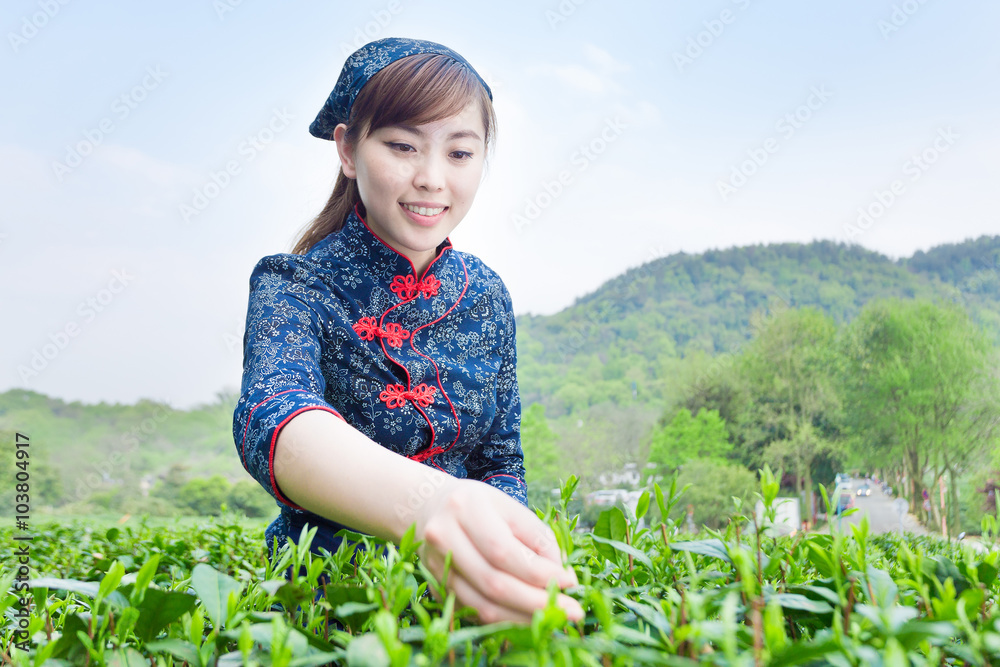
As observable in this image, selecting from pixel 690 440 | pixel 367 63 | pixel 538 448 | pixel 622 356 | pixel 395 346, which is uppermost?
pixel 622 356

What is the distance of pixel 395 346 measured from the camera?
Result: 1044 mm

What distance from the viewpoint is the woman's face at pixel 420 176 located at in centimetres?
99

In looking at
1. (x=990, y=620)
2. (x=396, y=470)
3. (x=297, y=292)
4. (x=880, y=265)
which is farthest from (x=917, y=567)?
(x=880, y=265)

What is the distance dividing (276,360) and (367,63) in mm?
532

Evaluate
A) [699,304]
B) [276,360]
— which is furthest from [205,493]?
[276,360]

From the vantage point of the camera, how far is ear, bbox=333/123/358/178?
3.62 feet

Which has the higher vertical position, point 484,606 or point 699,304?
point 699,304

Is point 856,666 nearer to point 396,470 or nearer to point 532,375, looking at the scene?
point 396,470

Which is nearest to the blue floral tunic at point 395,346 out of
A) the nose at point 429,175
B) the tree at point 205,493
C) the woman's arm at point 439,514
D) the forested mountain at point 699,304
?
the nose at point 429,175

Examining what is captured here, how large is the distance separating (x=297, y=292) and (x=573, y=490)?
1.90 feet

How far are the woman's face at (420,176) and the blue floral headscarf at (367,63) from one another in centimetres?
8

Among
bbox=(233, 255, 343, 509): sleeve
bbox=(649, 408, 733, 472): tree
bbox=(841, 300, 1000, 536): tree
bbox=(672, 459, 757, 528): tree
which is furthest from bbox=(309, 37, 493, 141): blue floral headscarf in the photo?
bbox=(841, 300, 1000, 536): tree

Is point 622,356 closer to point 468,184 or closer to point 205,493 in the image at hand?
point 205,493

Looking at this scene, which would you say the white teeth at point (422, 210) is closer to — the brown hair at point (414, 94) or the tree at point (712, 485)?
the brown hair at point (414, 94)
